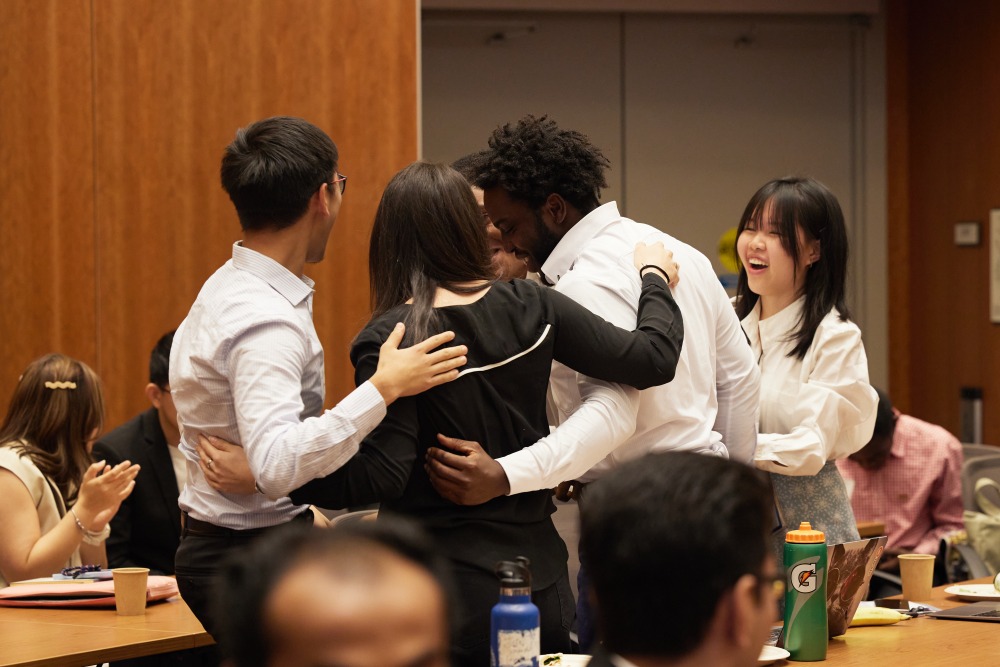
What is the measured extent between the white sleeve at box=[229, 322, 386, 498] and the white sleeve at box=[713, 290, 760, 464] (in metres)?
0.88

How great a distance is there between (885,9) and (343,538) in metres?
7.05

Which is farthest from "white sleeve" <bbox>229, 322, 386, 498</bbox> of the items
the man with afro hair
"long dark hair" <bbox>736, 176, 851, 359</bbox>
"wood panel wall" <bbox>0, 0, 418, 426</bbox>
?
"wood panel wall" <bbox>0, 0, 418, 426</bbox>

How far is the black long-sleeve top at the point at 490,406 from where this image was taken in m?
2.01

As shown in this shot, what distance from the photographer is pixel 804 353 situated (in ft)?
9.68

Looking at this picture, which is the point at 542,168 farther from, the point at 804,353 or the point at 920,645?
the point at 920,645

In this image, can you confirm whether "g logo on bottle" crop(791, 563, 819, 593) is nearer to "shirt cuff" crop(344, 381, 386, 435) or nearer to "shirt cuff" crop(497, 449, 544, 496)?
"shirt cuff" crop(497, 449, 544, 496)

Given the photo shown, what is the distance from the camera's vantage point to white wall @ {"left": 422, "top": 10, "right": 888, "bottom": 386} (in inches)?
270

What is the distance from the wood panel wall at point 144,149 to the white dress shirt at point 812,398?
2337 millimetres

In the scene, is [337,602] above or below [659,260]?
below

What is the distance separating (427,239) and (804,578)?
36.3 inches

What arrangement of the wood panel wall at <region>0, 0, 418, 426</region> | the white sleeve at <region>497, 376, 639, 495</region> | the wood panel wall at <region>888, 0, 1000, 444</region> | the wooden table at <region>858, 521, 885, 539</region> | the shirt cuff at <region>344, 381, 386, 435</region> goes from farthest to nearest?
the wood panel wall at <region>888, 0, 1000, 444</region> < the wood panel wall at <region>0, 0, 418, 426</region> < the wooden table at <region>858, 521, 885, 539</region> < the white sleeve at <region>497, 376, 639, 495</region> < the shirt cuff at <region>344, 381, 386, 435</region>

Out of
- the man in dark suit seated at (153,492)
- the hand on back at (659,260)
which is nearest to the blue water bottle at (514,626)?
the hand on back at (659,260)

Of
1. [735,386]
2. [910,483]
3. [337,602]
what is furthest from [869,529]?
[337,602]

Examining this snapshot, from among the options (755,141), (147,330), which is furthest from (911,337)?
(147,330)
